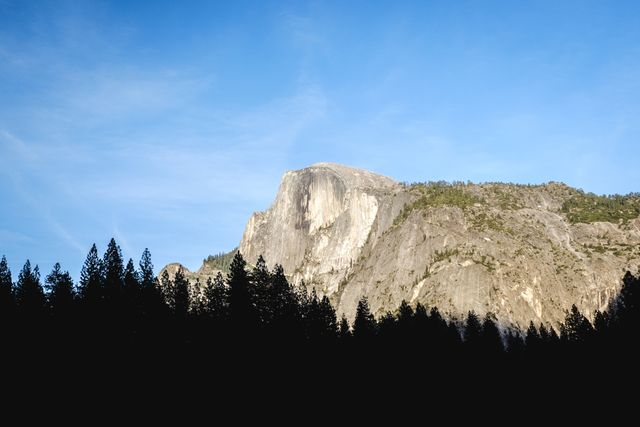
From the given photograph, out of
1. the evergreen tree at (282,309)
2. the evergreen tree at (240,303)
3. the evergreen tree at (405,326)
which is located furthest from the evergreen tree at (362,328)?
the evergreen tree at (240,303)

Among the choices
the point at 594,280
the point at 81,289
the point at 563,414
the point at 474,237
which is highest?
the point at 474,237

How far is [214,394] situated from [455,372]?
3963cm

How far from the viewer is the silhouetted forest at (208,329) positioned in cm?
5941

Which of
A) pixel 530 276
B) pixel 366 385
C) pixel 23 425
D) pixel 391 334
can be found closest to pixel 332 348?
pixel 366 385

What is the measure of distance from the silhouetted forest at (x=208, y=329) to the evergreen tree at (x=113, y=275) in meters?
0.11

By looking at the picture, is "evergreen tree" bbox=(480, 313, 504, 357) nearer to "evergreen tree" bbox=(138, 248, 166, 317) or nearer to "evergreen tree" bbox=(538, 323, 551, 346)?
"evergreen tree" bbox=(538, 323, 551, 346)

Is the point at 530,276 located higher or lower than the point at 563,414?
higher

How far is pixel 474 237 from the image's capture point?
626 feet

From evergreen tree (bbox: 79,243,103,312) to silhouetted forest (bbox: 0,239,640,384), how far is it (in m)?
0.11

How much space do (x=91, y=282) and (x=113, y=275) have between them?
290 centimetres

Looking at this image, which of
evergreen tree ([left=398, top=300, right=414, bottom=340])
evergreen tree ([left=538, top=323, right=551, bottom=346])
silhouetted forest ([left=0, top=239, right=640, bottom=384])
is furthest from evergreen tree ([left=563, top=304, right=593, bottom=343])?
evergreen tree ([left=398, top=300, right=414, bottom=340])

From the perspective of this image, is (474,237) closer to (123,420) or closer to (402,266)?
(402,266)

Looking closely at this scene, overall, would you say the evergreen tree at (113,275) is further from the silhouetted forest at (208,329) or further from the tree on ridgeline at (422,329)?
the tree on ridgeline at (422,329)

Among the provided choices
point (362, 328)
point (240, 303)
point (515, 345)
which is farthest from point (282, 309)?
point (515, 345)
